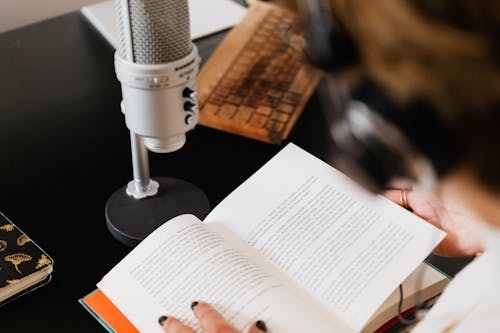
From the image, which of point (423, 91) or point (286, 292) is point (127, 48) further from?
point (423, 91)

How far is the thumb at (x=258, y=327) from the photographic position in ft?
2.51

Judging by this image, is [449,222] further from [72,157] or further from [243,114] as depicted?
[72,157]

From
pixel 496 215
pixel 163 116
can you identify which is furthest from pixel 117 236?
pixel 496 215

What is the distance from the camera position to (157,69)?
785mm

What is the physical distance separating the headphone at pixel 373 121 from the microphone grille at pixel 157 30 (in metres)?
0.33

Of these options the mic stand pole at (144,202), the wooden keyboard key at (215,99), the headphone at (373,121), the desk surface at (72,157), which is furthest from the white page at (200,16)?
the headphone at (373,121)

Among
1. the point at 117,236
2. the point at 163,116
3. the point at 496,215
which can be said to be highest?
the point at 496,215

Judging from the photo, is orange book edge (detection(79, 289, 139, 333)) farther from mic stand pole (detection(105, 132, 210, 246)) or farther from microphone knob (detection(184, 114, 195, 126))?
microphone knob (detection(184, 114, 195, 126))

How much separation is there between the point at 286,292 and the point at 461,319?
21 centimetres

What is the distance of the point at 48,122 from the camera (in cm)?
111

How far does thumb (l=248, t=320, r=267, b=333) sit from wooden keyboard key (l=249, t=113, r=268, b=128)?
398mm

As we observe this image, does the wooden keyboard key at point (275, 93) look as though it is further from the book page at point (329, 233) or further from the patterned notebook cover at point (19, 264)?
the patterned notebook cover at point (19, 264)

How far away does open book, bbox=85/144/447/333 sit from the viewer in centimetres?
80

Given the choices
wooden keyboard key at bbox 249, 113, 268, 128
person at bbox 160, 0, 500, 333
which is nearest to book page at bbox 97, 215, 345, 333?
wooden keyboard key at bbox 249, 113, 268, 128
